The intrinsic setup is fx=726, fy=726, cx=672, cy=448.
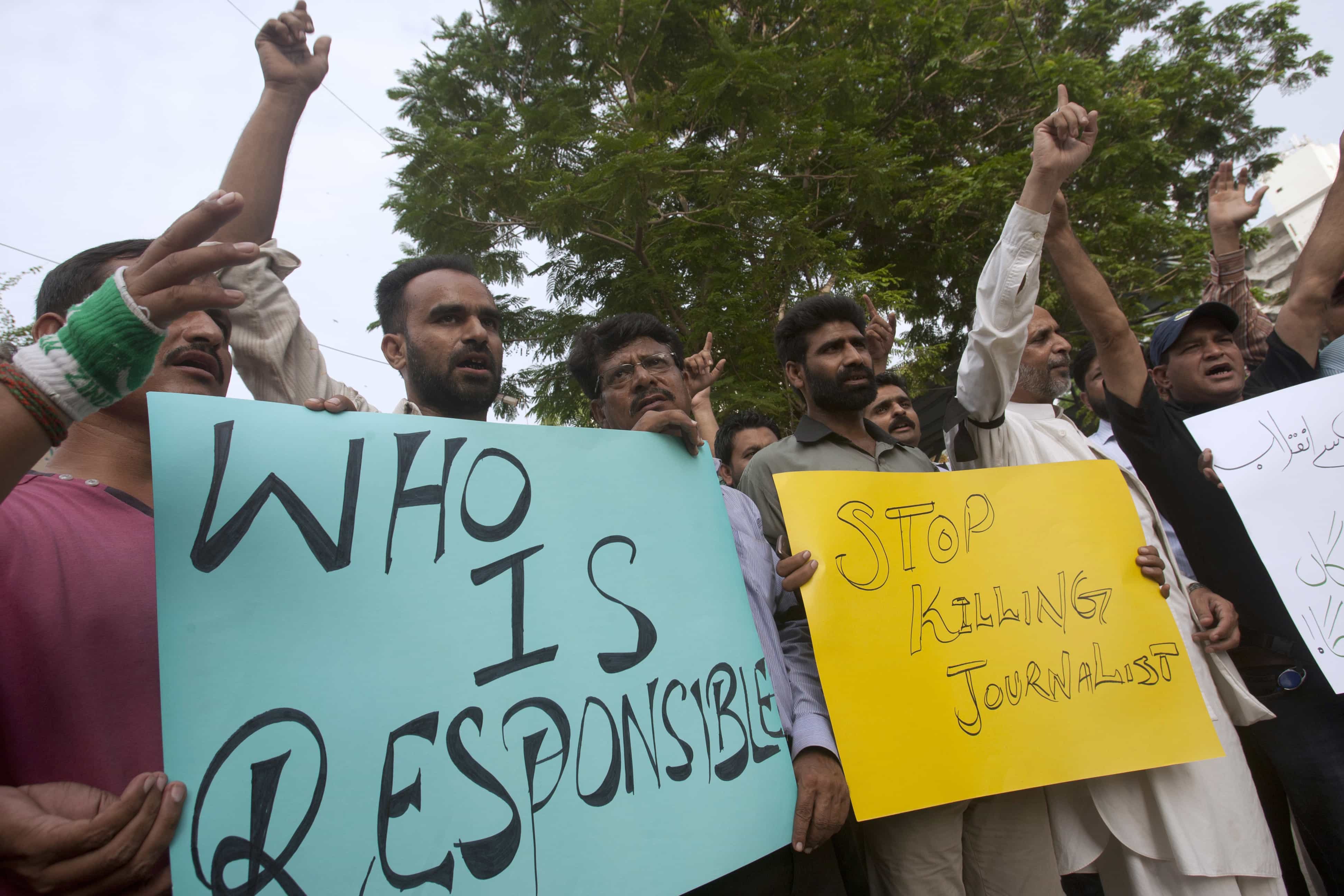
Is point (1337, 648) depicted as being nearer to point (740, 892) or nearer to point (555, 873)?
point (740, 892)

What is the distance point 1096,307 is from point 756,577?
1401mm

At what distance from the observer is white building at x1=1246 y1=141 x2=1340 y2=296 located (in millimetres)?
39219

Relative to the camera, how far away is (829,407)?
2441 mm

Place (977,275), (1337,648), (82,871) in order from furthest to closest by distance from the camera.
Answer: (977,275) → (1337,648) → (82,871)

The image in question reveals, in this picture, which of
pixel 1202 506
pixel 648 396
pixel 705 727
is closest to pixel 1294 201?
pixel 1202 506

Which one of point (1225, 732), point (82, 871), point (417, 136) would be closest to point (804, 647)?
point (1225, 732)

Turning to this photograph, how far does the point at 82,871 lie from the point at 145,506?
0.61 meters

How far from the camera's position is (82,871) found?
90cm

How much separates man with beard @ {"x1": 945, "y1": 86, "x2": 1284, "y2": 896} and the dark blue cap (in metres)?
0.43

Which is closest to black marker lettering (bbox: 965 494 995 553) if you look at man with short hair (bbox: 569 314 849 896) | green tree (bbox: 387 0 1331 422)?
man with short hair (bbox: 569 314 849 896)

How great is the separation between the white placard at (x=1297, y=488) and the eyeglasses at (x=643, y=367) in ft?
5.00

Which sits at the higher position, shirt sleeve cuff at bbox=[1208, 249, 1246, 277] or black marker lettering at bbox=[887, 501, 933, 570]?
shirt sleeve cuff at bbox=[1208, 249, 1246, 277]

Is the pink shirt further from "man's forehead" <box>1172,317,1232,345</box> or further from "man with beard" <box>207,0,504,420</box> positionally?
"man's forehead" <box>1172,317,1232,345</box>

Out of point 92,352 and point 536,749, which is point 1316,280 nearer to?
point 536,749
